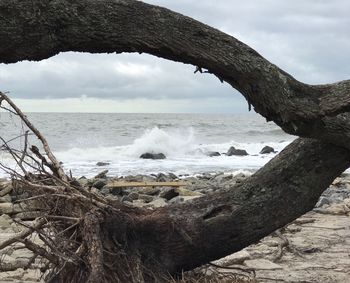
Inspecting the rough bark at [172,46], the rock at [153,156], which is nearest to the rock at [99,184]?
the rough bark at [172,46]

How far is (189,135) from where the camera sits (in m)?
40.4

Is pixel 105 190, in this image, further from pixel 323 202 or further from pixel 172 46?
pixel 172 46

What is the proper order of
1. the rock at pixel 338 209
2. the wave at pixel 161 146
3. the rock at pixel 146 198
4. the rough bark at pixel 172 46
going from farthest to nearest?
the wave at pixel 161 146 < the rock at pixel 146 198 < the rock at pixel 338 209 < the rough bark at pixel 172 46

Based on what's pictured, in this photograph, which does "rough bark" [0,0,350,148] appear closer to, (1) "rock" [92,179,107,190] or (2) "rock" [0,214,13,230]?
(2) "rock" [0,214,13,230]

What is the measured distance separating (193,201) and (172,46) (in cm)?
183

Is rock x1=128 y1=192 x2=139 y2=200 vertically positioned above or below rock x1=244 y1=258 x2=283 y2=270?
below

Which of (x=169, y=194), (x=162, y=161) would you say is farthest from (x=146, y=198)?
(x=162, y=161)

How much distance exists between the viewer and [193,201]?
18.9 ft

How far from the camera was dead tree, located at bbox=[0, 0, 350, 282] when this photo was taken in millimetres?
4102

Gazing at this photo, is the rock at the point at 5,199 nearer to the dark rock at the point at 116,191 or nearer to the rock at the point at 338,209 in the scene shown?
the dark rock at the point at 116,191

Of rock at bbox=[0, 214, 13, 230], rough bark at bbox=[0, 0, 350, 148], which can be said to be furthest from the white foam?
rough bark at bbox=[0, 0, 350, 148]

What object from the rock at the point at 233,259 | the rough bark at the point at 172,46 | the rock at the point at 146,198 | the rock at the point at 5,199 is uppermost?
the rough bark at the point at 172,46

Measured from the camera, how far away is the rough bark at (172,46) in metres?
3.92

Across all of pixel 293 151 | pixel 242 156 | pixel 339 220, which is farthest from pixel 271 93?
pixel 242 156
